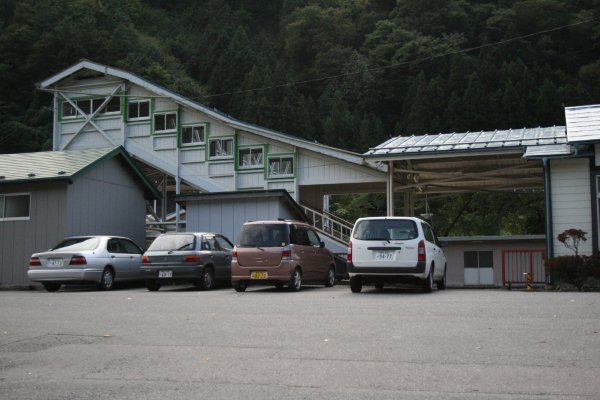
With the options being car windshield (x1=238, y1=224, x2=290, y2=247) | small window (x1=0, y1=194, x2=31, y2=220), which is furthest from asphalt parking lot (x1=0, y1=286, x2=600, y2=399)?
small window (x1=0, y1=194, x2=31, y2=220)

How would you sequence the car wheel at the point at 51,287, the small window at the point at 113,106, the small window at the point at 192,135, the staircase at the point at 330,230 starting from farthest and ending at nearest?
the small window at the point at 113,106
the small window at the point at 192,135
the staircase at the point at 330,230
the car wheel at the point at 51,287

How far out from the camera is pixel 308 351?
8.02 m

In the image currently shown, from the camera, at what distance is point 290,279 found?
16.4 metres

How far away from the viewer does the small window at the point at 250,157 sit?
3216 centimetres

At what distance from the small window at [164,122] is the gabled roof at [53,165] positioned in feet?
29.4

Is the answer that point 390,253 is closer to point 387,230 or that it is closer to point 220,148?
point 387,230

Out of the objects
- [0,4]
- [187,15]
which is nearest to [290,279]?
[0,4]

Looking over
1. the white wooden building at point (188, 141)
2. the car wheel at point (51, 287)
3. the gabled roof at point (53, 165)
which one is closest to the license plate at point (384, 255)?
the car wheel at point (51, 287)

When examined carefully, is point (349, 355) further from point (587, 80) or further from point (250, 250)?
point (587, 80)

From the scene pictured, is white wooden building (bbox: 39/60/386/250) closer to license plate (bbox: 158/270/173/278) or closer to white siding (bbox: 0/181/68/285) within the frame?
white siding (bbox: 0/181/68/285)

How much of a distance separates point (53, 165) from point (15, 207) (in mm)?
1766

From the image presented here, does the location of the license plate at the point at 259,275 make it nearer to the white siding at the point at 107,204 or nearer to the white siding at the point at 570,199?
the white siding at the point at 570,199

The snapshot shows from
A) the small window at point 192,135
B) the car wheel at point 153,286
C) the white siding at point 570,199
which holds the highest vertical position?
the small window at point 192,135

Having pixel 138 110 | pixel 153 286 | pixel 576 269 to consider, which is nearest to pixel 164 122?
pixel 138 110
